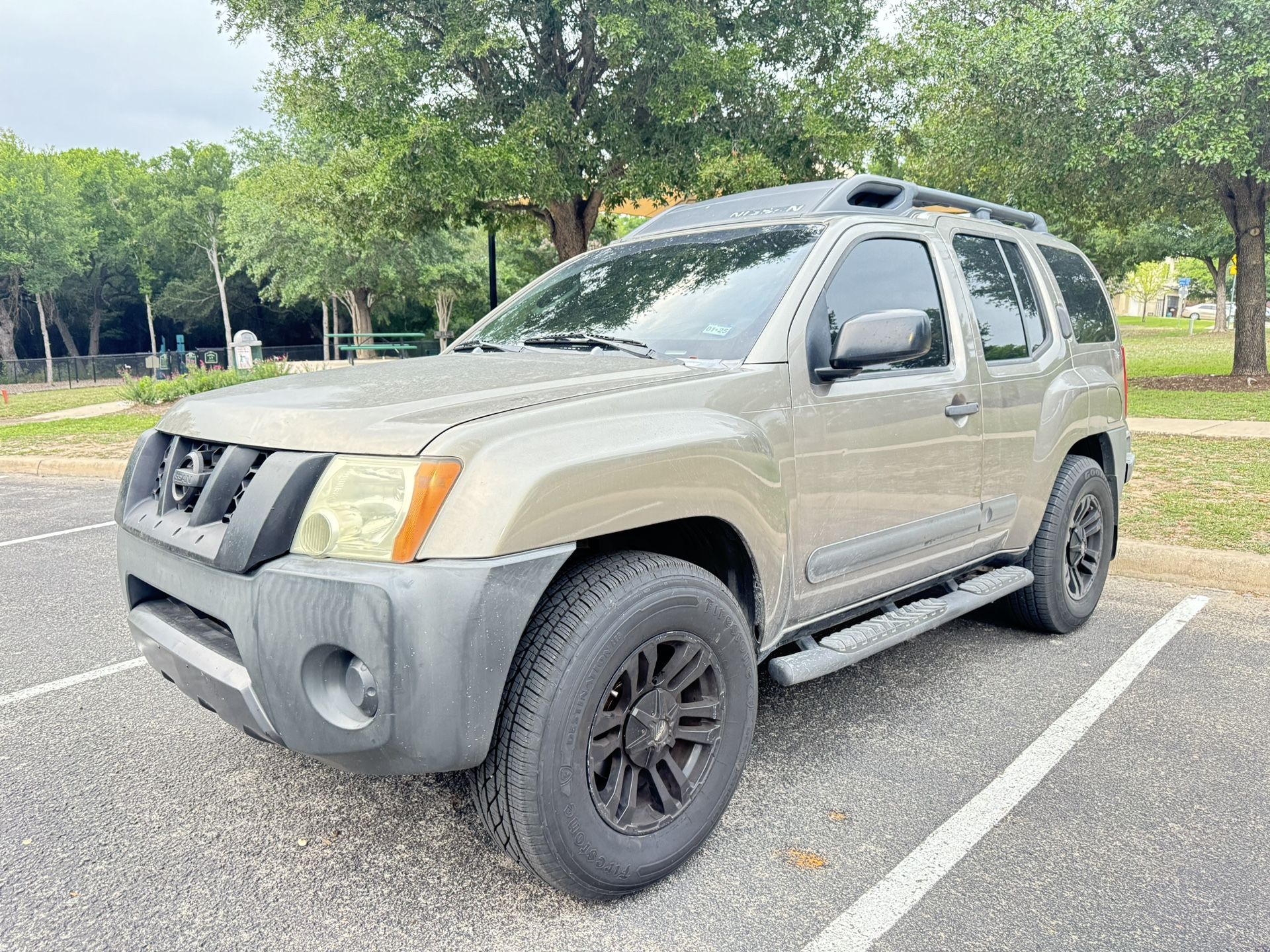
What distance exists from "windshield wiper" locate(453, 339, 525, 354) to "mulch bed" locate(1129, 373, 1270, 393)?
1512 cm

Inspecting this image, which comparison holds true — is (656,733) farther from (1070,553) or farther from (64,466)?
(64,466)

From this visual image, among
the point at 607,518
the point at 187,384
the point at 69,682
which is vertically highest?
the point at 187,384

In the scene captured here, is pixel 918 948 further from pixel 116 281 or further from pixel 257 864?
pixel 116 281

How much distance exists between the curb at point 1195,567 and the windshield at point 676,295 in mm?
3612

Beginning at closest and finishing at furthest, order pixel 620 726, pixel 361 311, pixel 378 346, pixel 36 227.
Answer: pixel 620 726
pixel 378 346
pixel 36 227
pixel 361 311

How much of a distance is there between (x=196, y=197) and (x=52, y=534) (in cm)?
4852

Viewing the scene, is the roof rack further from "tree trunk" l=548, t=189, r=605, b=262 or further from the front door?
"tree trunk" l=548, t=189, r=605, b=262

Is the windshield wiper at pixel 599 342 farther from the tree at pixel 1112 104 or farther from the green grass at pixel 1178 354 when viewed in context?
the tree at pixel 1112 104

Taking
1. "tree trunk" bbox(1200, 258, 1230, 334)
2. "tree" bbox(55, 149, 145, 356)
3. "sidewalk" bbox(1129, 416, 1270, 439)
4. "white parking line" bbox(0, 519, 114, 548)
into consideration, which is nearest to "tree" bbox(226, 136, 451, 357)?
"tree" bbox(55, 149, 145, 356)

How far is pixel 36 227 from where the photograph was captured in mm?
40188

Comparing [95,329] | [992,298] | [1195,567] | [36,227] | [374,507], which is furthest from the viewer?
[95,329]

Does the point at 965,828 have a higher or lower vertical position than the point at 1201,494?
lower

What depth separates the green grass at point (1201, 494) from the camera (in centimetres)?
574

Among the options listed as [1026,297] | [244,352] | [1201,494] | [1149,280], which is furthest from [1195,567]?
[1149,280]
